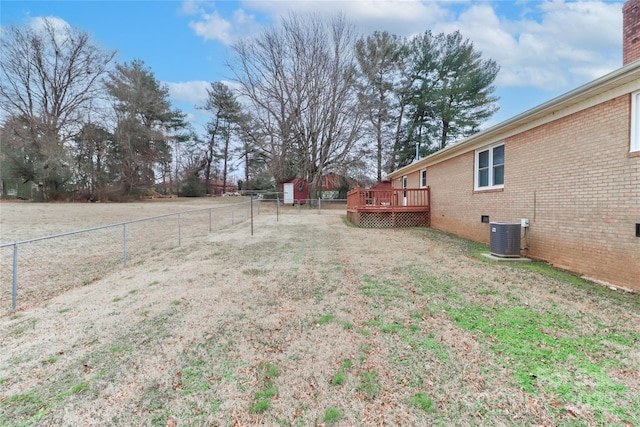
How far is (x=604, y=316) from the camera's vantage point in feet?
10.3

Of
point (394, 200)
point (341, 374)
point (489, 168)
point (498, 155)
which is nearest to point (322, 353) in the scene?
point (341, 374)

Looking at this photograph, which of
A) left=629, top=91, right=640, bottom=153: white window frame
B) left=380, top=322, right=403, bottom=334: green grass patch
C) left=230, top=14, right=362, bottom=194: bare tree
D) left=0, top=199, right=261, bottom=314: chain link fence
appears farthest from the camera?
left=230, top=14, right=362, bottom=194: bare tree

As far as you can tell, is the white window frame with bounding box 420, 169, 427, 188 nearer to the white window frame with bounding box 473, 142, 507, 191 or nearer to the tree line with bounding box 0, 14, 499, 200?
the white window frame with bounding box 473, 142, 507, 191

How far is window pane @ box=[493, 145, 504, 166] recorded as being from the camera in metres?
7.21

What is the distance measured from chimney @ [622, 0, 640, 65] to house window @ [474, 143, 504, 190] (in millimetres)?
2970

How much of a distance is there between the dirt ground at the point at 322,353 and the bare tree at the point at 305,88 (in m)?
18.7

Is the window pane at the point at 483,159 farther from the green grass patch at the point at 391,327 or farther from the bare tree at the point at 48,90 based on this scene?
the bare tree at the point at 48,90

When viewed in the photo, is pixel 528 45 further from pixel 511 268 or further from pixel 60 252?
pixel 60 252

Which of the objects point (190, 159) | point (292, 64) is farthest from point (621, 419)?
point (190, 159)

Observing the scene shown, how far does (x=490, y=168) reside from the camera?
7672 millimetres

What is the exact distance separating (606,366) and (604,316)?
1294 millimetres

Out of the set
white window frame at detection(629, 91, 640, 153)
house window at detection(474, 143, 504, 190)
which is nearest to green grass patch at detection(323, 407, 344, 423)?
white window frame at detection(629, 91, 640, 153)

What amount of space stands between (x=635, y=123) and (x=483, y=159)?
4090 mm

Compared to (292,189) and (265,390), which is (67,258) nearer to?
(265,390)
